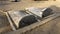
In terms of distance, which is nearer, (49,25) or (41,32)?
(41,32)

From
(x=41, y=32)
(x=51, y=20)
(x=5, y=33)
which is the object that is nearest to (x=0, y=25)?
(x=5, y=33)

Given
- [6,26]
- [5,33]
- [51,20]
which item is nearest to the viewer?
[5,33]

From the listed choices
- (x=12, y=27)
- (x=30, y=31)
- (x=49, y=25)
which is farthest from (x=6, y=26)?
(x=49, y=25)

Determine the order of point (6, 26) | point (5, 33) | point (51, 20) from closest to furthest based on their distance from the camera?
point (5, 33) → point (6, 26) → point (51, 20)

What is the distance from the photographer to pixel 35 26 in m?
0.85

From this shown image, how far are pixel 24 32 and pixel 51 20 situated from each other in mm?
315

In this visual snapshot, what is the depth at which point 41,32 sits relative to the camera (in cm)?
76

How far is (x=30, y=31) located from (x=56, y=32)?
0.14 meters

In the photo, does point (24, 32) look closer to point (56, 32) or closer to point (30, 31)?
point (30, 31)

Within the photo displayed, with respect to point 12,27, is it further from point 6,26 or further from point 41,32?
point 41,32

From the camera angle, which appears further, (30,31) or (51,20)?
(51,20)

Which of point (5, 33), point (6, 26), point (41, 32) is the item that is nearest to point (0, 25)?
point (6, 26)

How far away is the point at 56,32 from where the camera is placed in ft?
2.50

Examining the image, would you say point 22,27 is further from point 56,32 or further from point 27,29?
point 56,32
